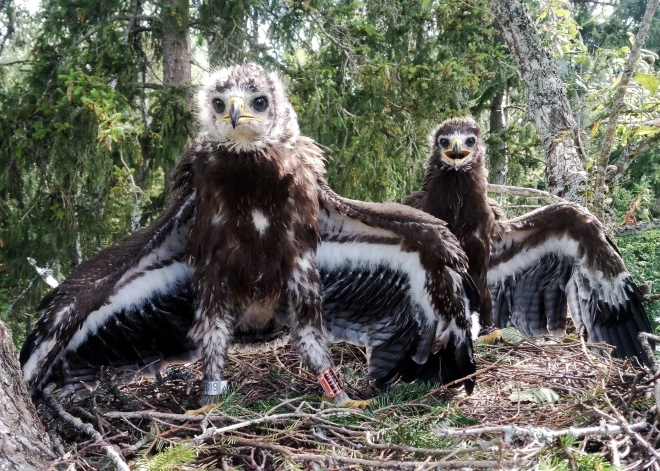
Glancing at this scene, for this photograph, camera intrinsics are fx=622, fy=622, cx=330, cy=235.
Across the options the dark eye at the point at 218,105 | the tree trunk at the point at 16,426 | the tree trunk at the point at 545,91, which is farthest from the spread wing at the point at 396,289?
the tree trunk at the point at 545,91

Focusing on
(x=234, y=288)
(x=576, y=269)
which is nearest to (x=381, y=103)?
(x=576, y=269)

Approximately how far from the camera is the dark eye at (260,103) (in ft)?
11.6

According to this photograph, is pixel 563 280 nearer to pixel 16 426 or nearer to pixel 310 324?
pixel 310 324

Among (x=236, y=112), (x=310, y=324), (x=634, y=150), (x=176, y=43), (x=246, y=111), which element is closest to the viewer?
(x=236, y=112)

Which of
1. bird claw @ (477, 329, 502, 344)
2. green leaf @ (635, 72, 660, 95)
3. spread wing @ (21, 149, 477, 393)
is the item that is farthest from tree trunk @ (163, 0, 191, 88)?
green leaf @ (635, 72, 660, 95)

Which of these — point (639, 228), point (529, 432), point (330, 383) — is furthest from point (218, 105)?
point (639, 228)

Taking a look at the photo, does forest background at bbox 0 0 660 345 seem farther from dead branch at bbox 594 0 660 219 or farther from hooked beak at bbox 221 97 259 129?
hooked beak at bbox 221 97 259 129

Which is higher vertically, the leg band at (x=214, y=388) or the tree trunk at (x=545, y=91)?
the tree trunk at (x=545, y=91)

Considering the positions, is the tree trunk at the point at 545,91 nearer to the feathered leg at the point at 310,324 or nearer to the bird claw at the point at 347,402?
the feathered leg at the point at 310,324

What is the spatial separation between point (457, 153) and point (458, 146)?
6cm

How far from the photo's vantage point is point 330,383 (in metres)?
3.55

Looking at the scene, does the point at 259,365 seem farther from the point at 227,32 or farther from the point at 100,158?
the point at 227,32

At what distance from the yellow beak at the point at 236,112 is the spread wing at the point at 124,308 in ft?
1.78

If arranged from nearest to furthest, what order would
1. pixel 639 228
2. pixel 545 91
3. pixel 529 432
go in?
pixel 529 432 → pixel 545 91 → pixel 639 228
